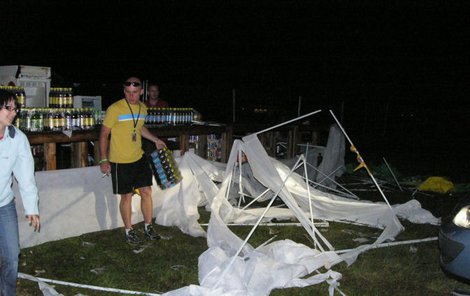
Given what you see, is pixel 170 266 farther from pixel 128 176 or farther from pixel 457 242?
pixel 457 242

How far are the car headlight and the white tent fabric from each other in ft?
4.19

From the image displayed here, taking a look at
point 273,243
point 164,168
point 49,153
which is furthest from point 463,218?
point 49,153

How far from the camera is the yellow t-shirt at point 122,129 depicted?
17.7 feet

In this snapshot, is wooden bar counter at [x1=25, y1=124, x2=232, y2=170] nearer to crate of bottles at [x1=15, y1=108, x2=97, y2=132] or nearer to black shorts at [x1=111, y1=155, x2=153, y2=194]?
crate of bottles at [x1=15, y1=108, x2=97, y2=132]

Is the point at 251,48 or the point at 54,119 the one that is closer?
the point at 54,119

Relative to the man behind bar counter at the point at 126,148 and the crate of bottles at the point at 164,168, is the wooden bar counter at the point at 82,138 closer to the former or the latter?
the man behind bar counter at the point at 126,148

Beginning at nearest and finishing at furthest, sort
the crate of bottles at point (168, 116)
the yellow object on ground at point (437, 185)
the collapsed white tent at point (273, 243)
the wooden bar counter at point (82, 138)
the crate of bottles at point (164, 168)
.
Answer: the collapsed white tent at point (273, 243), the wooden bar counter at point (82, 138), the crate of bottles at point (164, 168), the crate of bottles at point (168, 116), the yellow object on ground at point (437, 185)

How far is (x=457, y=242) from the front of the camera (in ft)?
13.4

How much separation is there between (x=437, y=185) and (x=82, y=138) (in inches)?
293

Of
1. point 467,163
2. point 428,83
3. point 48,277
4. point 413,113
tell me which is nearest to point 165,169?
point 48,277

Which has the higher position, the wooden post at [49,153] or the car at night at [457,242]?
the wooden post at [49,153]

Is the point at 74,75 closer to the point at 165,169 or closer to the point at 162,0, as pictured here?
the point at 162,0

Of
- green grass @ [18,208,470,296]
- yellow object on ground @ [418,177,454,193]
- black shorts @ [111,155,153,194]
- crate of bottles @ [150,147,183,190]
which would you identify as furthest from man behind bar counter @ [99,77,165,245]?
yellow object on ground @ [418,177,454,193]

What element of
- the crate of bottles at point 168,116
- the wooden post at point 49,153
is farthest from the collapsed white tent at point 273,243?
the wooden post at point 49,153
